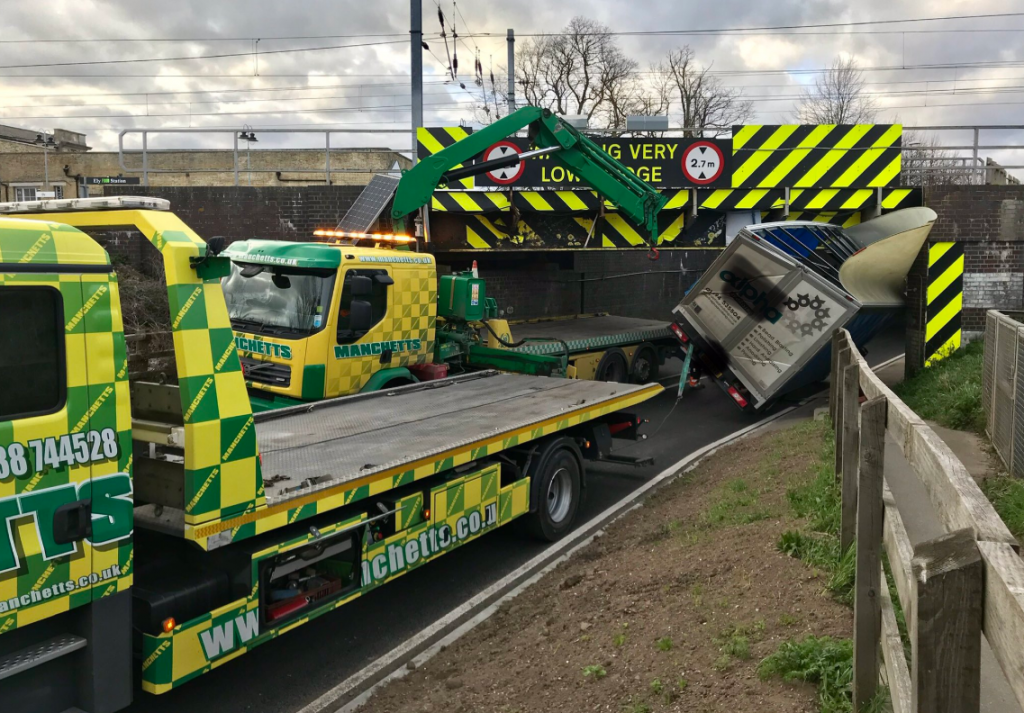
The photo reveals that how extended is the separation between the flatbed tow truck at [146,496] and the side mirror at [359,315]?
7.80 ft

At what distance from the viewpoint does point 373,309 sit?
8.80 meters

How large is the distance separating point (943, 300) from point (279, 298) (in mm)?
11132

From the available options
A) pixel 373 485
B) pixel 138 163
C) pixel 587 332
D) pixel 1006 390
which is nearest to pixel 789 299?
pixel 587 332

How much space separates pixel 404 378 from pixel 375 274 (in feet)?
4.09

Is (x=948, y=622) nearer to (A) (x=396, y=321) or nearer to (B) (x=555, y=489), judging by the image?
(B) (x=555, y=489)

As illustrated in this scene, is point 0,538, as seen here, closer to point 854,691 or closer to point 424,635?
point 424,635

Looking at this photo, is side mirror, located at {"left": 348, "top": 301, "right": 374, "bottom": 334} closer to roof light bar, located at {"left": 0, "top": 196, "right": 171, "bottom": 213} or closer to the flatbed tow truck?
the flatbed tow truck

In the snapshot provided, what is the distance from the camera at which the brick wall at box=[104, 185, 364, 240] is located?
1566 cm

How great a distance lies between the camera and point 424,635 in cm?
570

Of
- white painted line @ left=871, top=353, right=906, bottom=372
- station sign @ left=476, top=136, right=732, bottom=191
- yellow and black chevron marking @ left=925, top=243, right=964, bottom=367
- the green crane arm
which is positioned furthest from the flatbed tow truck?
white painted line @ left=871, top=353, right=906, bottom=372

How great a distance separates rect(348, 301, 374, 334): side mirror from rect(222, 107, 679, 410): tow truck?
0.5 inches

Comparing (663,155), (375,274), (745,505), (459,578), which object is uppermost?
(663,155)

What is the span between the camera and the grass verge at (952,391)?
10.4 meters

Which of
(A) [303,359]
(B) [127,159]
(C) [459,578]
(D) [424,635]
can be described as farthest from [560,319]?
(B) [127,159]
